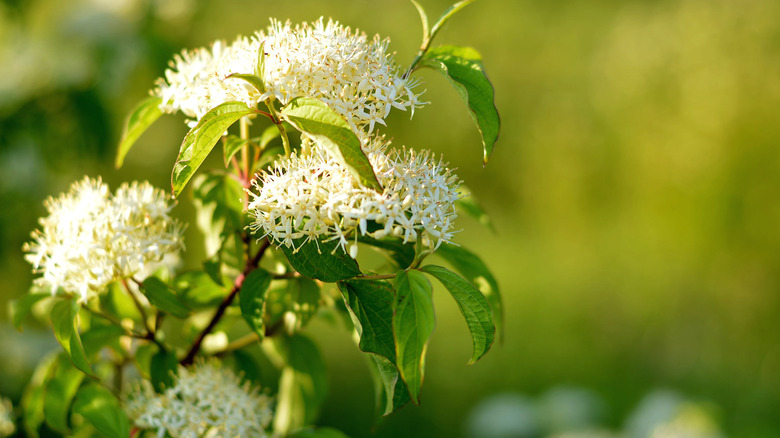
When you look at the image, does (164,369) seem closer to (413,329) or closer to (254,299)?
(254,299)

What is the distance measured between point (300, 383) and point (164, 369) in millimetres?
187

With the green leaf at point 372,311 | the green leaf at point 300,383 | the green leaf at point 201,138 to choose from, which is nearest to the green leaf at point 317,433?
the green leaf at point 300,383

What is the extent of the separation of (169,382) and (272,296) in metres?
0.15

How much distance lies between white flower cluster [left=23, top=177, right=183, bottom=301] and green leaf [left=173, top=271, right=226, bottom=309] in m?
0.06

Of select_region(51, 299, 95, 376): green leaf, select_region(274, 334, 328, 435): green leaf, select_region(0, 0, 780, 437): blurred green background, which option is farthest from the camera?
select_region(0, 0, 780, 437): blurred green background

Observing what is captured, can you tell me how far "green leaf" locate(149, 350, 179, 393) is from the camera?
2.48 feet

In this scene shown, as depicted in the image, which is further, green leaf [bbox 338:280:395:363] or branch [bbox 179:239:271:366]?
branch [bbox 179:239:271:366]

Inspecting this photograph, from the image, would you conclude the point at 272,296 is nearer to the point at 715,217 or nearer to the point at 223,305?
the point at 223,305

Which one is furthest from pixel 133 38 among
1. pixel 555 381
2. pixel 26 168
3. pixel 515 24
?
pixel 515 24

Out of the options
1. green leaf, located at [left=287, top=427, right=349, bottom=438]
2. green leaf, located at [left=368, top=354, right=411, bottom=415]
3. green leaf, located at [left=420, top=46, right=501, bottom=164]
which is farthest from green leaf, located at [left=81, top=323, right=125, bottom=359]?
green leaf, located at [left=420, top=46, right=501, bottom=164]

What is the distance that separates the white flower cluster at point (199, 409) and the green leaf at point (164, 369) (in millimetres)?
12

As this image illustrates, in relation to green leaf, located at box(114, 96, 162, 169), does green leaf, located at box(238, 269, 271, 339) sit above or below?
below

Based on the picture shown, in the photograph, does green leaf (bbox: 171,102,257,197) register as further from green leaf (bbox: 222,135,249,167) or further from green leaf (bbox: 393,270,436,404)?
green leaf (bbox: 393,270,436,404)

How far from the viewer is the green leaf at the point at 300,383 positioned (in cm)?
85
